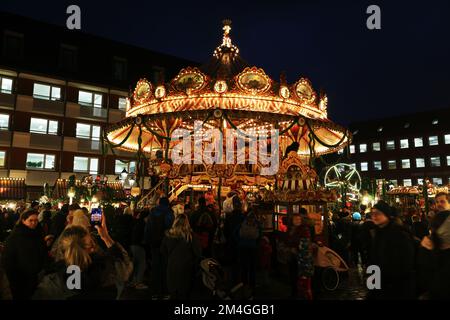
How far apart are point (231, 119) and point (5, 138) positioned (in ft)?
62.7

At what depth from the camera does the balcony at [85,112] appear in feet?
88.8

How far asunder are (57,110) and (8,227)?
55.4ft

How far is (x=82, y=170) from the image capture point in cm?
2734

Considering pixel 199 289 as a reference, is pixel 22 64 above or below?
above

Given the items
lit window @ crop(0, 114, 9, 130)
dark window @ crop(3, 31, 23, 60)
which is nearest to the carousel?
lit window @ crop(0, 114, 9, 130)

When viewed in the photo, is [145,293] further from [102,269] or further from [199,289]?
[102,269]

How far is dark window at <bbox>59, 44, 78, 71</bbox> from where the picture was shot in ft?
90.6

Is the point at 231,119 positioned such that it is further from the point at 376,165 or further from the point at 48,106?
the point at 376,165

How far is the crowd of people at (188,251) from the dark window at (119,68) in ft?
77.5

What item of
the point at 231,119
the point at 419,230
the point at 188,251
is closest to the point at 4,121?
the point at 231,119

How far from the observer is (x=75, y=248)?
12.3 ft

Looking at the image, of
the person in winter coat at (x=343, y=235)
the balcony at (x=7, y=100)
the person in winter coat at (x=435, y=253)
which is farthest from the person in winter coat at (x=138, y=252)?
the balcony at (x=7, y=100)

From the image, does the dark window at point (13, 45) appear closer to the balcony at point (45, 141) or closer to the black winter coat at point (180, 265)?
the balcony at point (45, 141)
